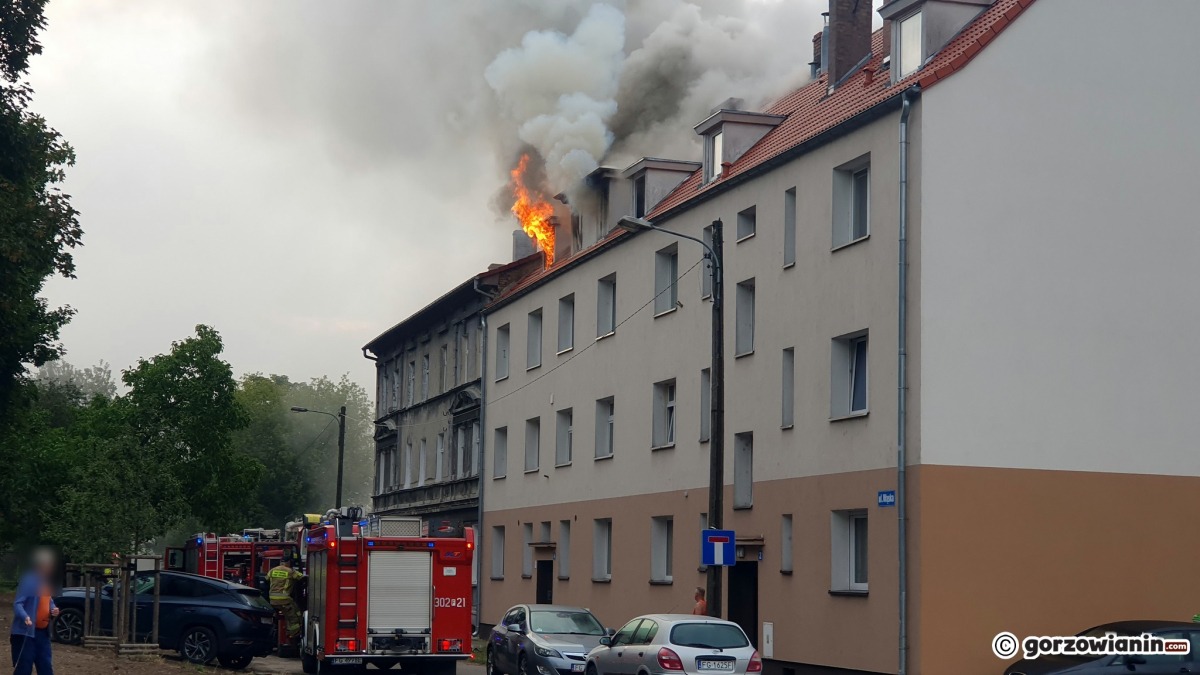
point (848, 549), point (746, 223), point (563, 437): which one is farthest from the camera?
point (563, 437)

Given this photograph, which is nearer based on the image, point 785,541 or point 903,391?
point 903,391

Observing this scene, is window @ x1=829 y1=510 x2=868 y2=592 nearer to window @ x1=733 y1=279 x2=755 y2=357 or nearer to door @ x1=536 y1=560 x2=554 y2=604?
window @ x1=733 y1=279 x2=755 y2=357

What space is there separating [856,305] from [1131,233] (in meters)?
4.52

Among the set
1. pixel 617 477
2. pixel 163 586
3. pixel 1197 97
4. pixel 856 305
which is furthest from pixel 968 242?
pixel 163 586

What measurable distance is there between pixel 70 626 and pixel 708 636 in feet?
46.1

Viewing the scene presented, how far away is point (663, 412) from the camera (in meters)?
31.3

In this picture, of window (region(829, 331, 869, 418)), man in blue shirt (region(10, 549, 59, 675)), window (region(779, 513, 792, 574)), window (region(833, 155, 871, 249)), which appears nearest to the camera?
man in blue shirt (region(10, 549, 59, 675))

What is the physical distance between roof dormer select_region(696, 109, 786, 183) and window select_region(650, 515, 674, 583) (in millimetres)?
7600

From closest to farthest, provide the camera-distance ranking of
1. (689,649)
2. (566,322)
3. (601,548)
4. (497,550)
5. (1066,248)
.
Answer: (689,649) < (1066,248) < (601,548) < (566,322) < (497,550)

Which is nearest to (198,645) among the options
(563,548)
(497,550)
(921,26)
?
(563,548)

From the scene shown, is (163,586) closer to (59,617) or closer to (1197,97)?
(59,617)

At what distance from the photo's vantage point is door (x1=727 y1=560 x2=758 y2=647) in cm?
2689

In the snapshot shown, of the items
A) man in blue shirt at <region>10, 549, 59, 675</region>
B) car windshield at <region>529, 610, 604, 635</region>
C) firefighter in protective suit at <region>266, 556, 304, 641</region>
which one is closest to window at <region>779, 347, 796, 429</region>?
car windshield at <region>529, 610, 604, 635</region>

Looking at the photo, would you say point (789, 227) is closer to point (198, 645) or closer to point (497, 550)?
point (198, 645)
